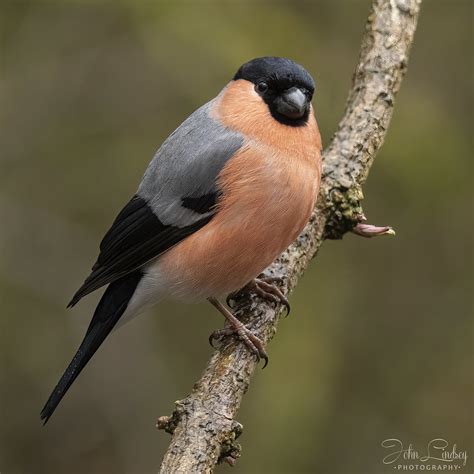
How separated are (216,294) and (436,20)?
132 inches

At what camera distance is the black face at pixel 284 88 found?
14.1ft

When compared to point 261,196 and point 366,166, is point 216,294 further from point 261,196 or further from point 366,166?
point 366,166

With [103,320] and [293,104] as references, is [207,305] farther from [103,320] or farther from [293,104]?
[293,104]

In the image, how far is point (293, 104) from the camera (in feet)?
14.1

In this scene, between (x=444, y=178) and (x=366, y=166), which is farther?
(x=444, y=178)

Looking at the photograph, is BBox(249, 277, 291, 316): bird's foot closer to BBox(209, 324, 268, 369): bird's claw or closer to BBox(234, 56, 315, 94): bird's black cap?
BBox(209, 324, 268, 369): bird's claw

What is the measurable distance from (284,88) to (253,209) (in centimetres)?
65

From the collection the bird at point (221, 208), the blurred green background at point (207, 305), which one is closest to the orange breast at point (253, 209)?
the bird at point (221, 208)

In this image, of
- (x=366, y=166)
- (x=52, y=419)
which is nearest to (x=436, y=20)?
(x=366, y=166)

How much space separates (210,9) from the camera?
19.1 feet

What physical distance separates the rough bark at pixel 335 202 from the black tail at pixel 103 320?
1.95ft
